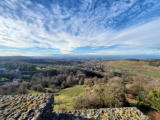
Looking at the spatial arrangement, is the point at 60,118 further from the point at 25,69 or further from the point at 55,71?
the point at 25,69

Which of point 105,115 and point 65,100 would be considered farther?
point 65,100

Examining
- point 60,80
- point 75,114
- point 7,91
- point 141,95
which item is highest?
point 75,114

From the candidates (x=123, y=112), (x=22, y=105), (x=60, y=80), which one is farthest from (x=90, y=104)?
(x=60, y=80)

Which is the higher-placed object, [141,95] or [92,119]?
[92,119]

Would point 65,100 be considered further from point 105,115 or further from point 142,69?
point 142,69

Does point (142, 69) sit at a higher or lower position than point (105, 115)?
lower

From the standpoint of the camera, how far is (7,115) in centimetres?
234

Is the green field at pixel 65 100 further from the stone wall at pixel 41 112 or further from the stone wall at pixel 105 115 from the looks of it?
the stone wall at pixel 41 112

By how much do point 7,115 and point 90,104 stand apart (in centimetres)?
825

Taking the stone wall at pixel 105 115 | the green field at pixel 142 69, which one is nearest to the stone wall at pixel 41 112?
the stone wall at pixel 105 115

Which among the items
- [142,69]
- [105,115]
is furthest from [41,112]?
[142,69]

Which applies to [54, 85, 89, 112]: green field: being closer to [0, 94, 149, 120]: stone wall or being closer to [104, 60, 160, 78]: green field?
[0, 94, 149, 120]: stone wall

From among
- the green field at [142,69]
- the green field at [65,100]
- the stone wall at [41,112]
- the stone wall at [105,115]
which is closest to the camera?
the stone wall at [41,112]

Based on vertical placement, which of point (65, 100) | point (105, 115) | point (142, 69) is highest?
point (105, 115)
